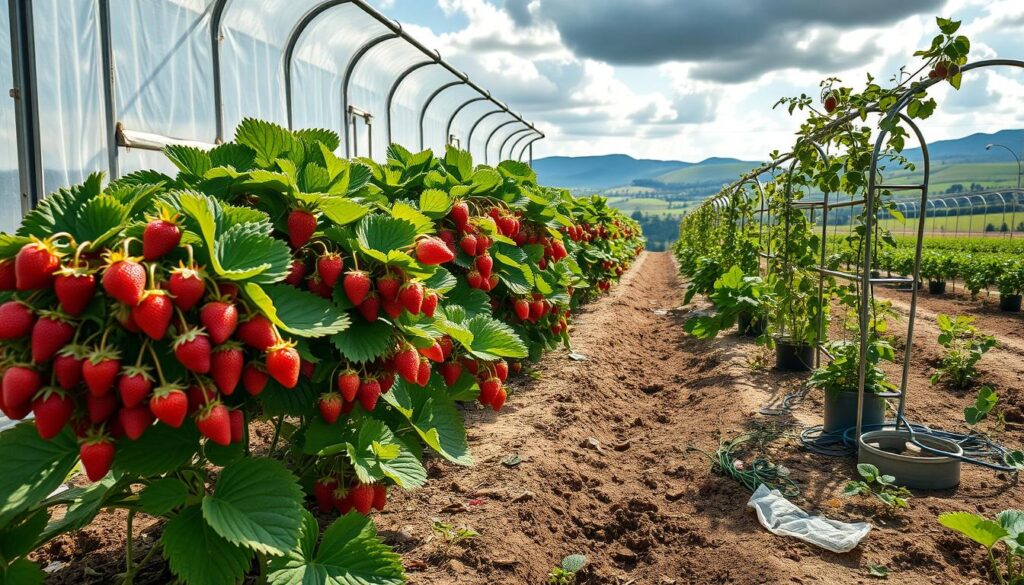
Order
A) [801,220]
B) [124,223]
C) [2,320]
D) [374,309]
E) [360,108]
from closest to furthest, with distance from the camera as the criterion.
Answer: [2,320]
[124,223]
[374,309]
[801,220]
[360,108]

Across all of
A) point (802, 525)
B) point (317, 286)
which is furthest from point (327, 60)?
point (802, 525)

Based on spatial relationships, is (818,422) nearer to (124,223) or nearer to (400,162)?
(400,162)

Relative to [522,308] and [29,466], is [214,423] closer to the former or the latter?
[29,466]

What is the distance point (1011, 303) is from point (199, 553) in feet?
42.3

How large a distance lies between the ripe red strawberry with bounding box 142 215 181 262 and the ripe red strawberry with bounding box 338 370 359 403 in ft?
1.91

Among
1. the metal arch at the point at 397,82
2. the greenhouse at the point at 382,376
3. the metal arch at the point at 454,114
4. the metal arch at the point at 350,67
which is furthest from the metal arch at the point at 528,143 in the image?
the greenhouse at the point at 382,376

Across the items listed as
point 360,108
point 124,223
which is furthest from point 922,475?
point 360,108

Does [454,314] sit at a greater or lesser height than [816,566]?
greater

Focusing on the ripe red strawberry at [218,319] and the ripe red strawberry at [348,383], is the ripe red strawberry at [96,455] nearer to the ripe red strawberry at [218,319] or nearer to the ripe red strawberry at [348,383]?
the ripe red strawberry at [218,319]

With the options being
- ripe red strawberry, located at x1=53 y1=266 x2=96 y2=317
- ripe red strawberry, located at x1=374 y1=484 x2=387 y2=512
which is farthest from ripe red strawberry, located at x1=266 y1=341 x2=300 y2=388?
ripe red strawberry, located at x1=374 y1=484 x2=387 y2=512

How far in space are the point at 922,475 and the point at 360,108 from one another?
7.96 meters

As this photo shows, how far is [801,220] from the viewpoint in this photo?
5102 millimetres

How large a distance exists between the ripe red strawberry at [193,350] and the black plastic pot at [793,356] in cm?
502

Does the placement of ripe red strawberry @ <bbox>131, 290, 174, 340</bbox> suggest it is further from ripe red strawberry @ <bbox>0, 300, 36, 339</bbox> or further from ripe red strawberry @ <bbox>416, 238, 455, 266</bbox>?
ripe red strawberry @ <bbox>416, 238, 455, 266</bbox>
